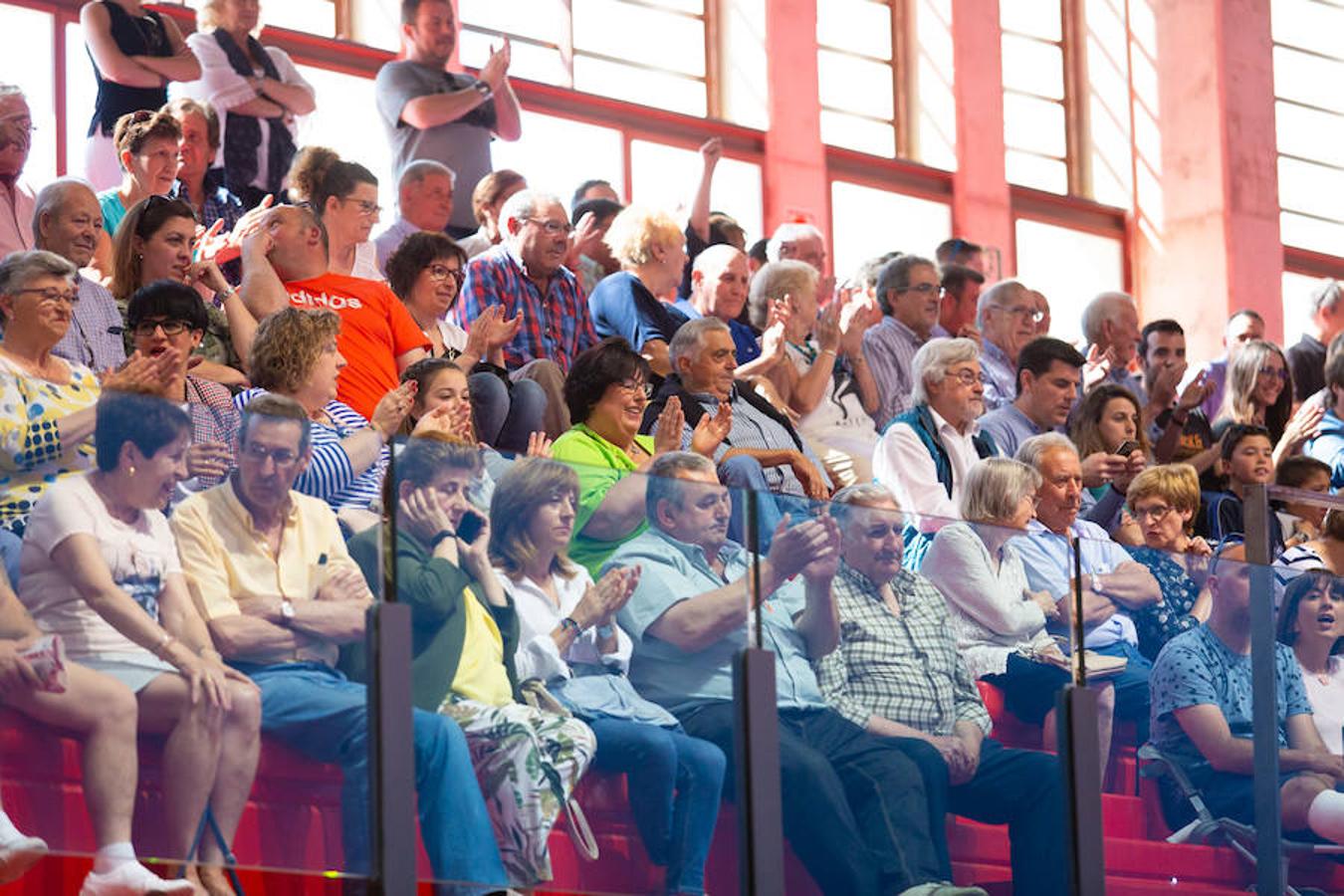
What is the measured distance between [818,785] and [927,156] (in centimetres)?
841

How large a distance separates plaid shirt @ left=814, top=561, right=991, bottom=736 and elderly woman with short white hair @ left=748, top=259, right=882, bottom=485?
8.41 feet

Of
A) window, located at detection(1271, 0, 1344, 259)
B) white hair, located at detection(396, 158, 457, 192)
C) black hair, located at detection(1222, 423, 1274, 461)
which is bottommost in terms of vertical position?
black hair, located at detection(1222, 423, 1274, 461)

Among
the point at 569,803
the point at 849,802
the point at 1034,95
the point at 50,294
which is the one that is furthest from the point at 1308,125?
the point at 569,803

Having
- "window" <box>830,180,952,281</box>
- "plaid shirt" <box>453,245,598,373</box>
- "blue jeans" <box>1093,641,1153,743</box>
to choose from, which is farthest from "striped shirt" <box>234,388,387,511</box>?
"window" <box>830,180,952,281</box>

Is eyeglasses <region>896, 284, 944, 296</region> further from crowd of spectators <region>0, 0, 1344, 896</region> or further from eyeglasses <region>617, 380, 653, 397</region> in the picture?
eyeglasses <region>617, 380, 653, 397</region>

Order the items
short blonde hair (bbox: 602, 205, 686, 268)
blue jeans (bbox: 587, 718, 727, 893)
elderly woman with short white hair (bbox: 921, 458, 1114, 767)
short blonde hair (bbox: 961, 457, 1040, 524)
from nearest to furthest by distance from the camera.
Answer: blue jeans (bbox: 587, 718, 727, 893) < elderly woman with short white hair (bbox: 921, 458, 1114, 767) < short blonde hair (bbox: 961, 457, 1040, 524) < short blonde hair (bbox: 602, 205, 686, 268)

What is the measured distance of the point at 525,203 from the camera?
7.13m

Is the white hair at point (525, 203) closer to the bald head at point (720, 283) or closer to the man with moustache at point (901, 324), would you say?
the bald head at point (720, 283)

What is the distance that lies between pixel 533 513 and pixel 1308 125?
10556mm

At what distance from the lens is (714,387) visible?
21.7 ft

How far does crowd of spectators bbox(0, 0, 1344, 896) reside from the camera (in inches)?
148

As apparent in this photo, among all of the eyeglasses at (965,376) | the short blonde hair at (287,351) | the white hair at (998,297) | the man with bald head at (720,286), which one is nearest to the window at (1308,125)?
the white hair at (998,297)

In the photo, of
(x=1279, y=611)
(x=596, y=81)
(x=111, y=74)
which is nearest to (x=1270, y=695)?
(x=1279, y=611)

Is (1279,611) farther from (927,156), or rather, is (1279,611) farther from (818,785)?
(927,156)
